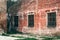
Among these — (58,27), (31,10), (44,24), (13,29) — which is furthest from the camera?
(13,29)

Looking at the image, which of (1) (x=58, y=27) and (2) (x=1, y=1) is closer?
(1) (x=58, y=27)

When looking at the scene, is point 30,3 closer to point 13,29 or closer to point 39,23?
point 39,23

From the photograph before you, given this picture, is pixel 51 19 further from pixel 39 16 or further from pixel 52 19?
pixel 39 16

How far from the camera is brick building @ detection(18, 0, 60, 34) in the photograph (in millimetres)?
17500

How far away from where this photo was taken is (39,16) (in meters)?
19.1

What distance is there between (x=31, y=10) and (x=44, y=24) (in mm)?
2507

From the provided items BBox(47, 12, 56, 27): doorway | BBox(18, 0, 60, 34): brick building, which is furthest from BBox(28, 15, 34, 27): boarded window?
BBox(47, 12, 56, 27): doorway

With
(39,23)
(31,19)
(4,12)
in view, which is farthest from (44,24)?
(4,12)

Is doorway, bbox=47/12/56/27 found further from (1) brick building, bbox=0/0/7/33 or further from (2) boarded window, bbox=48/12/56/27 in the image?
(1) brick building, bbox=0/0/7/33

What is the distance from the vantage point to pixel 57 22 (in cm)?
1712

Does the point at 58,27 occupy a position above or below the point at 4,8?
below

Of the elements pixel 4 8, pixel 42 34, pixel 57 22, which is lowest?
pixel 42 34

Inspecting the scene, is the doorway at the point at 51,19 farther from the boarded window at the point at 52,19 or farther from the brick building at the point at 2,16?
the brick building at the point at 2,16

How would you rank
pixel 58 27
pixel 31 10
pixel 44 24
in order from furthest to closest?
pixel 31 10, pixel 44 24, pixel 58 27
